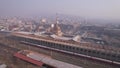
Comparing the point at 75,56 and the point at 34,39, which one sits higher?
the point at 34,39

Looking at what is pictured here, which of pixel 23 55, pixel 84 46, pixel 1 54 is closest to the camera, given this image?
pixel 23 55

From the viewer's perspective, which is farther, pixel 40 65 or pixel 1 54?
pixel 1 54

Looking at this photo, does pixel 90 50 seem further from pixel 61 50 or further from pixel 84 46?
pixel 61 50

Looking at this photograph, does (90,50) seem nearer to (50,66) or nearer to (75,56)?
(75,56)

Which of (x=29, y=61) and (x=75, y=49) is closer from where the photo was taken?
(x=29, y=61)

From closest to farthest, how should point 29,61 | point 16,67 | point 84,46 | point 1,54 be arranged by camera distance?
point 16,67 < point 29,61 < point 1,54 < point 84,46

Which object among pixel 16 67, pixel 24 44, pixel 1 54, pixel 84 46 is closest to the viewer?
pixel 16 67

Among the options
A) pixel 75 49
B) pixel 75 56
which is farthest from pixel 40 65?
pixel 75 49

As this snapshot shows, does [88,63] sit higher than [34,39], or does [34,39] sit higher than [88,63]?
[34,39]

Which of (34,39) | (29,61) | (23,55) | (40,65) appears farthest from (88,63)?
(34,39)
